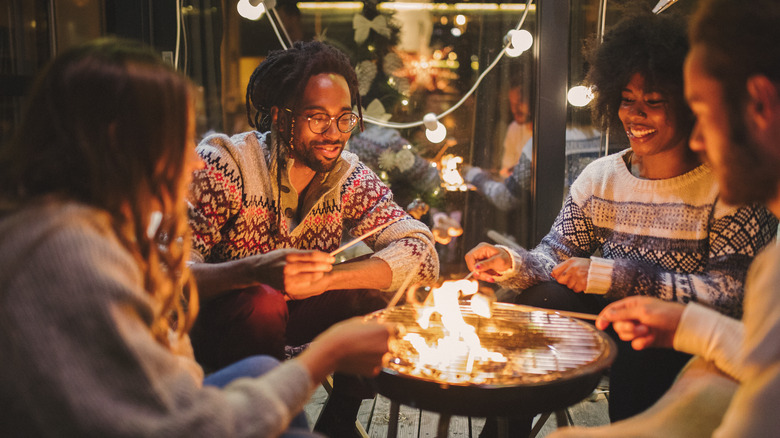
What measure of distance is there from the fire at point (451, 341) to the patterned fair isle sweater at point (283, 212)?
0.54m

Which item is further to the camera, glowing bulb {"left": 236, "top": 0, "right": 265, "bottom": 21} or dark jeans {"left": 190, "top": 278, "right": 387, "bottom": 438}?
glowing bulb {"left": 236, "top": 0, "right": 265, "bottom": 21}

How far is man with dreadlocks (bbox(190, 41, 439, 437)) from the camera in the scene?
2.12m

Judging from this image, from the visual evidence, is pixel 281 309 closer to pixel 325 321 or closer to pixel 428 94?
pixel 325 321

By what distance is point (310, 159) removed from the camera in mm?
2551

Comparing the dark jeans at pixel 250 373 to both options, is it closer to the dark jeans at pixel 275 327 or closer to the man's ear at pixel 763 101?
the dark jeans at pixel 275 327

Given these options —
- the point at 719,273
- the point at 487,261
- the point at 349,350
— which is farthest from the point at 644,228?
the point at 349,350

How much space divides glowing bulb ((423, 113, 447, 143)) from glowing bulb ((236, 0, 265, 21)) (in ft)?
3.95

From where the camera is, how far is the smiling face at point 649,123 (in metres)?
2.36

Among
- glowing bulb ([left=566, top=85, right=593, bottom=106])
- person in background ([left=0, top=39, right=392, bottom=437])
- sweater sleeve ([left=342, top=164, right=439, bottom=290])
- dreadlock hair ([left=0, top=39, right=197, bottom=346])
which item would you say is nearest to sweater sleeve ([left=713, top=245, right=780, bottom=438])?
person in background ([left=0, top=39, right=392, bottom=437])

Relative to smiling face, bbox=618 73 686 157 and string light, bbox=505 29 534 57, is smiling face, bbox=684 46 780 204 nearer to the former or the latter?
smiling face, bbox=618 73 686 157

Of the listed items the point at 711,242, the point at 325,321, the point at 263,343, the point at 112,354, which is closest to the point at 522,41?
the point at 711,242

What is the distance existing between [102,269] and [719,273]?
83.0 inches

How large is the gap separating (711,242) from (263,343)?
1.74 meters

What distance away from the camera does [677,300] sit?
2.19m
